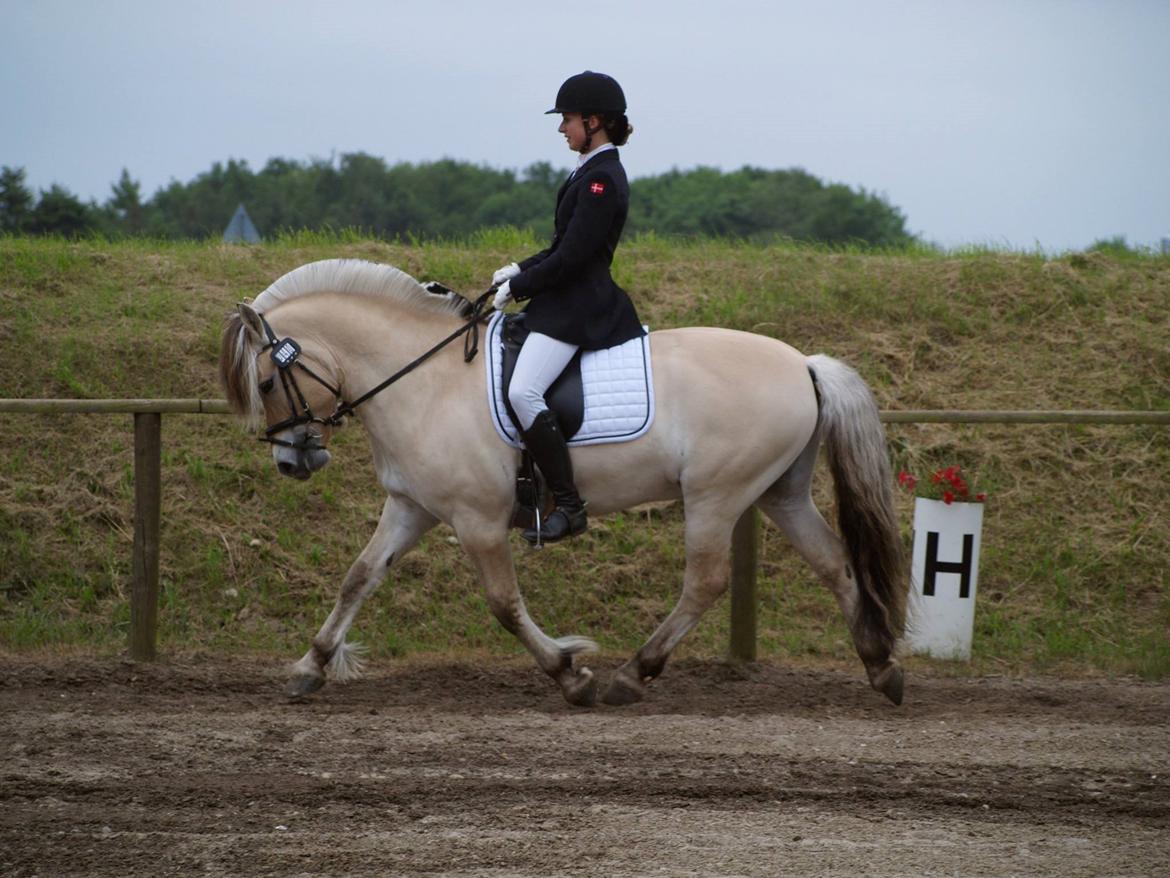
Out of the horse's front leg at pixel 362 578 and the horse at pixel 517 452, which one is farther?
the horse's front leg at pixel 362 578

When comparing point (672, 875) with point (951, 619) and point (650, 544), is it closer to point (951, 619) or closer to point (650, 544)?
point (951, 619)

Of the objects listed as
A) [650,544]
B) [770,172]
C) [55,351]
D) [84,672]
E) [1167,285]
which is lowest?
[84,672]

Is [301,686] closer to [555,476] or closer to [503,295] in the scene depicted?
[555,476]

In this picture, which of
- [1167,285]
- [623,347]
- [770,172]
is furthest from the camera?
[770,172]

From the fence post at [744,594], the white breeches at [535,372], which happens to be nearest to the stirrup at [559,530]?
the white breeches at [535,372]

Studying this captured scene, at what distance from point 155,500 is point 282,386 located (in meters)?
1.73

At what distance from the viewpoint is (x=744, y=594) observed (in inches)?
288

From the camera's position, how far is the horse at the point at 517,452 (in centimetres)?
587

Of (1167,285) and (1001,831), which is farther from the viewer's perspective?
(1167,285)

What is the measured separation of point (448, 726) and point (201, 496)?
11.4 ft

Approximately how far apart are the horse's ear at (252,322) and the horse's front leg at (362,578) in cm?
103

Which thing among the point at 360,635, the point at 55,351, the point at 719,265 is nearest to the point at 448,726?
the point at 360,635

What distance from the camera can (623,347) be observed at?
591cm

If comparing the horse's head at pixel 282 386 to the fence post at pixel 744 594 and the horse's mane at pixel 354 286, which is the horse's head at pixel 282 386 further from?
the fence post at pixel 744 594
